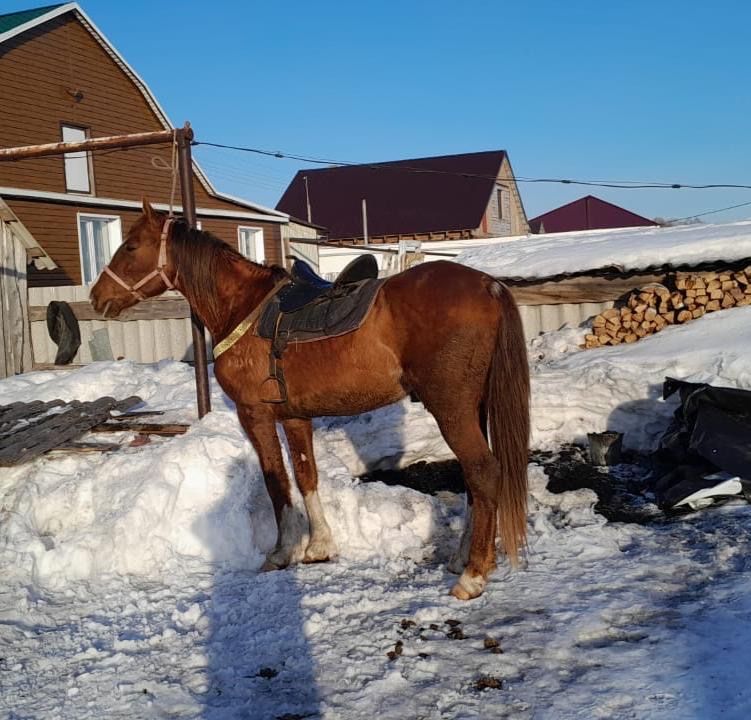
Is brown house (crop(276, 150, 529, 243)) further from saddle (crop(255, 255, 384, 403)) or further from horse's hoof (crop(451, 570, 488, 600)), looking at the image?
horse's hoof (crop(451, 570, 488, 600))

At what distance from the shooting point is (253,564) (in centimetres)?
450

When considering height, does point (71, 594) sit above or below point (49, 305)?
below

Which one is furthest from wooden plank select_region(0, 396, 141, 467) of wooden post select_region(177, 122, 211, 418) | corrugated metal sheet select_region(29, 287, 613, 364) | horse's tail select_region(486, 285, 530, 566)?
horse's tail select_region(486, 285, 530, 566)

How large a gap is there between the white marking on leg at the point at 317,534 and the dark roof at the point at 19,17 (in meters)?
16.6

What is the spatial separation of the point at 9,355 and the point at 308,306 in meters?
7.42

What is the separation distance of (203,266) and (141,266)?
0.48m

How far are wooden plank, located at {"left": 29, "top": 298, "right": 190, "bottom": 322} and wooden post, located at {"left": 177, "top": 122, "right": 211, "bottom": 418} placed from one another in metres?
4.45

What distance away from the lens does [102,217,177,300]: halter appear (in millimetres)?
4711

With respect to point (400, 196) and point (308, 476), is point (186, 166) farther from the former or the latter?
point (400, 196)

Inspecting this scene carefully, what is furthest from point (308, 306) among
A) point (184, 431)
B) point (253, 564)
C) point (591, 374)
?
point (591, 374)

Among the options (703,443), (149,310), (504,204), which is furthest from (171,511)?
(504,204)

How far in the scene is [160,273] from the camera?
4758mm

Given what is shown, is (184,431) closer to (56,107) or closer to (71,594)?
(71,594)

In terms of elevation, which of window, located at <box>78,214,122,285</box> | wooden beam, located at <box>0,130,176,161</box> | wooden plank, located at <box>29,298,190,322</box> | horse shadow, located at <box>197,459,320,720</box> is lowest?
horse shadow, located at <box>197,459,320,720</box>
